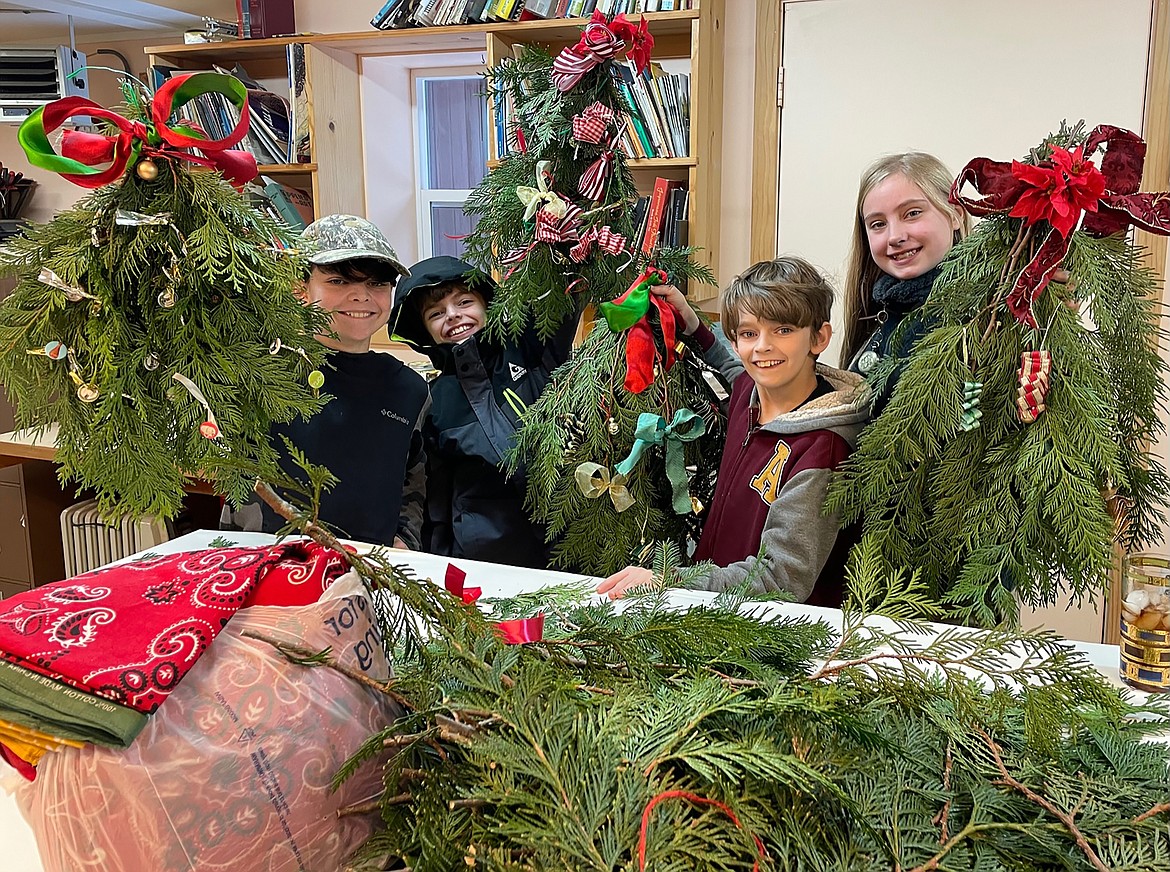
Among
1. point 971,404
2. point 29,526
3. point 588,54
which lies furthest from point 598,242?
point 29,526

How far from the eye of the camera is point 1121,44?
8.76 ft

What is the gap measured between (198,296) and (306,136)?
8.25 feet

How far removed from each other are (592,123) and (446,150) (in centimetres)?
244

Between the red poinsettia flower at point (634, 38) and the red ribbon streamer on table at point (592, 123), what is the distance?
10 cm

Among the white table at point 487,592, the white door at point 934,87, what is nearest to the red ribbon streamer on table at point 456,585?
Answer: the white table at point 487,592

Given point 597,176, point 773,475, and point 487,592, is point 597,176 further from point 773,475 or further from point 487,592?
point 487,592

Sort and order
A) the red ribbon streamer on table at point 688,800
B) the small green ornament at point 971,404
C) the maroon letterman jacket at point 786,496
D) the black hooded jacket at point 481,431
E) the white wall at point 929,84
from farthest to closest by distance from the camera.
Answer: the white wall at point 929,84 < the black hooded jacket at point 481,431 < the maroon letterman jacket at point 786,496 < the small green ornament at point 971,404 < the red ribbon streamer on table at point 688,800

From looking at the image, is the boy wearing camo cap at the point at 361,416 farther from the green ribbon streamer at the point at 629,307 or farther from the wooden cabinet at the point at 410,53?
the wooden cabinet at the point at 410,53

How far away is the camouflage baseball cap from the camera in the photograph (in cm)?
167

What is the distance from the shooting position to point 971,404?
1124 millimetres

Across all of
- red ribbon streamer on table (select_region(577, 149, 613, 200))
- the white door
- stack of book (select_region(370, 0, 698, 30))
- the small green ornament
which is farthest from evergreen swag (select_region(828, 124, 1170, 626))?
stack of book (select_region(370, 0, 698, 30))

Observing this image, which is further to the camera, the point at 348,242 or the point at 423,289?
the point at 423,289

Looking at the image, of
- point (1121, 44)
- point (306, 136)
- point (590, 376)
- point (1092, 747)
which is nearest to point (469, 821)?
point (1092, 747)

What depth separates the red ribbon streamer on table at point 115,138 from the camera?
100cm
